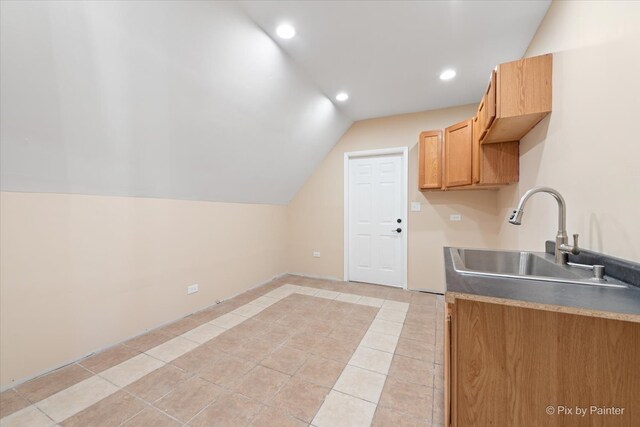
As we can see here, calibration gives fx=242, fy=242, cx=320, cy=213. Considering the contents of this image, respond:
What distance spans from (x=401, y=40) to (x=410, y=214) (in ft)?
7.25

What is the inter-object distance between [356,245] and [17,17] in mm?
3752

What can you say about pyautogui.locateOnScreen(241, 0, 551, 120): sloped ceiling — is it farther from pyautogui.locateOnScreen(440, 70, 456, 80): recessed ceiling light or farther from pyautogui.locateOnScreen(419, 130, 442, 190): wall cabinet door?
pyautogui.locateOnScreen(419, 130, 442, 190): wall cabinet door

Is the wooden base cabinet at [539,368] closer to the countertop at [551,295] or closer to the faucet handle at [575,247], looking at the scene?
the countertop at [551,295]

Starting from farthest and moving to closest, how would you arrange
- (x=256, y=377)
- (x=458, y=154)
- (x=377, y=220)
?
(x=377, y=220) → (x=458, y=154) → (x=256, y=377)

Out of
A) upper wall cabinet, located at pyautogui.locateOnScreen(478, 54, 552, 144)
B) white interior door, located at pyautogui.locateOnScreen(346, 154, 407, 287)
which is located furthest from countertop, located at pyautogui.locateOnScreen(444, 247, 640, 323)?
white interior door, located at pyautogui.locateOnScreen(346, 154, 407, 287)

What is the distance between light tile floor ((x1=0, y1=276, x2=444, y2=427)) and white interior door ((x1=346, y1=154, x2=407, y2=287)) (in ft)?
3.52

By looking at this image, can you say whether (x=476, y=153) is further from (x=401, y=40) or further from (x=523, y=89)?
(x=401, y=40)

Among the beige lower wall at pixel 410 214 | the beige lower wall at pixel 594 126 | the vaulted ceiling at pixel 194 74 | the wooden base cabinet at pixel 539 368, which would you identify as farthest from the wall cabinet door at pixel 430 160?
the wooden base cabinet at pixel 539 368

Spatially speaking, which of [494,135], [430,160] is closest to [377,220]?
[430,160]

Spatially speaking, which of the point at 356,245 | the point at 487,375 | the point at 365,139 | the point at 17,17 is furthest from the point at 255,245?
the point at 487,375

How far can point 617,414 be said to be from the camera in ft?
2.51

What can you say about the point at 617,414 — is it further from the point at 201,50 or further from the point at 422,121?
the point at 422,121

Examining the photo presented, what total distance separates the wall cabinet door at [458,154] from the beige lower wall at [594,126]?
86cm

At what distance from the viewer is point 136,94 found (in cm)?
169
